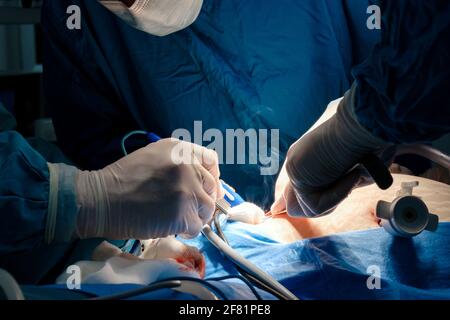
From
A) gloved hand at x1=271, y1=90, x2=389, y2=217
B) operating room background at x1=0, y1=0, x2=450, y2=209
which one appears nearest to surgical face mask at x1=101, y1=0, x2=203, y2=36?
gloved hand at x1=271, y1=90, x2=389, y2=217

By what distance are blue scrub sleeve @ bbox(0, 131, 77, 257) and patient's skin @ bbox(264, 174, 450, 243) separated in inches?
24.7

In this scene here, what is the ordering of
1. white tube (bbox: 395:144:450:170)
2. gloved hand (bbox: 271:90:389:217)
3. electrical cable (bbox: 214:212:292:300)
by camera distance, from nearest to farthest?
electrical cable (bbox: 214:212:292:300)
gloved hand (bbox: 271:90:389:217)
white tube (bbox: 395:144:450:170)

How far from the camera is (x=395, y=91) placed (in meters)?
1.07

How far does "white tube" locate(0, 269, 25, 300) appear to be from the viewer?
94 centimetres

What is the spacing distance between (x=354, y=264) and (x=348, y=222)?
264 millimetres

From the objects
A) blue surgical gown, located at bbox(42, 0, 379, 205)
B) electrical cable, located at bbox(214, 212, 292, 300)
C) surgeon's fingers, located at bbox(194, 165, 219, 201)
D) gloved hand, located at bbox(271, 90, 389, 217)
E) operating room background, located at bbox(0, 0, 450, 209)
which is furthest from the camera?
operating room background, located at bbox(0, 0, 450, 209)

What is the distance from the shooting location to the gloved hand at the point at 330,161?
1271 millimetres

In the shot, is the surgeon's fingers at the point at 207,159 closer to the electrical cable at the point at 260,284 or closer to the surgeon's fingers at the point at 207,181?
the surgeon's fingers at the point at 207,181

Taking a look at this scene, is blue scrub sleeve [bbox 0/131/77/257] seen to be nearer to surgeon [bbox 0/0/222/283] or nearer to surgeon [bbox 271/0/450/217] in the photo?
surgeon [bbox 0/0/222/283]

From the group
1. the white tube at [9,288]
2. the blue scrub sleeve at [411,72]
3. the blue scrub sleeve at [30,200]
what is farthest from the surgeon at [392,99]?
the white tube at [9,288]

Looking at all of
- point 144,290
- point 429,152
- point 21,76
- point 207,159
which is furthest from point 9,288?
point 21,76

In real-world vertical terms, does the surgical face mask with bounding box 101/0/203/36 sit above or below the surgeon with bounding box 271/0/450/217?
above

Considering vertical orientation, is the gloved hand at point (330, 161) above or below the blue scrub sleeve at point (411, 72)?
below
